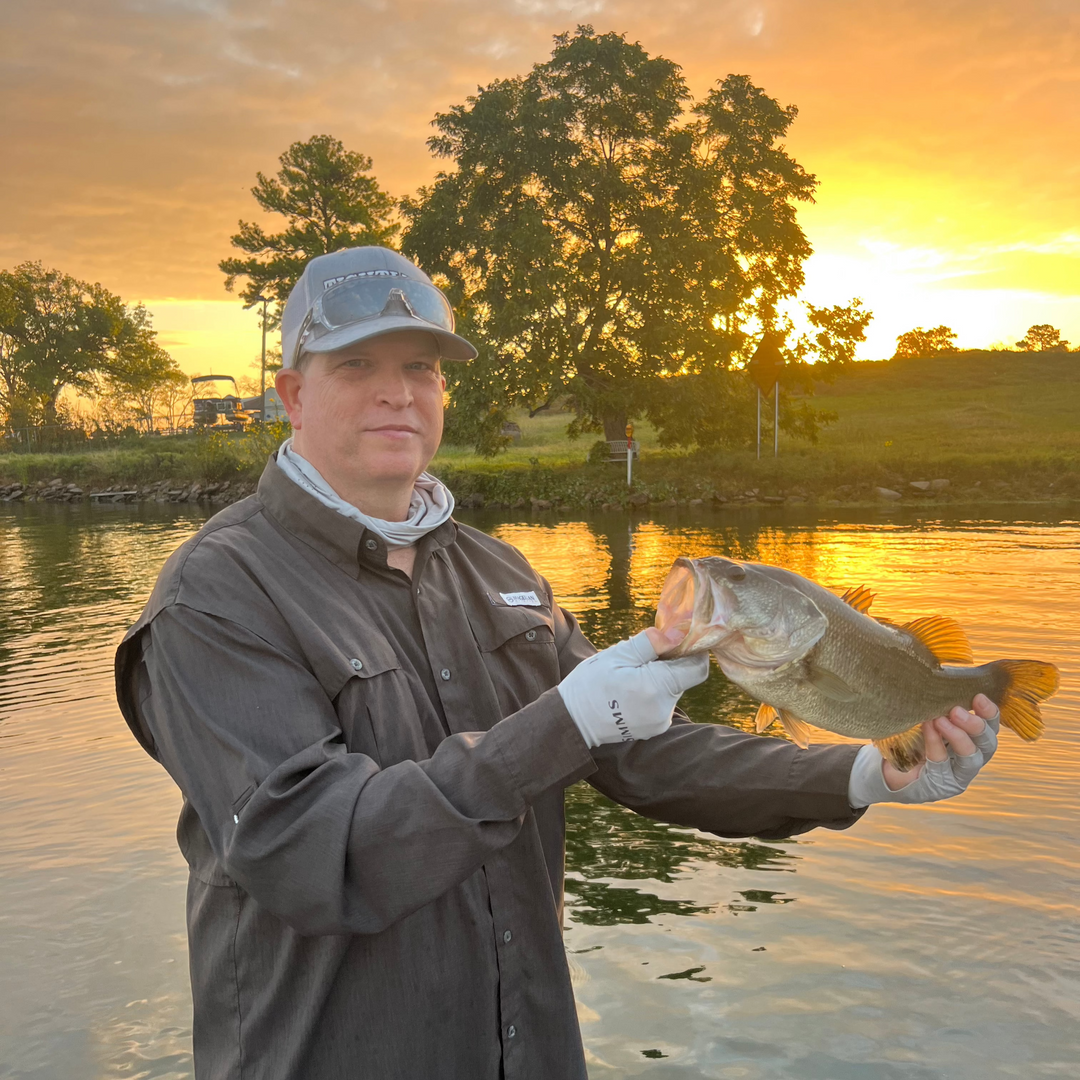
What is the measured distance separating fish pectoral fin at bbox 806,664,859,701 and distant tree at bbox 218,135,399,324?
5832cm

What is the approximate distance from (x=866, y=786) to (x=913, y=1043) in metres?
2.23

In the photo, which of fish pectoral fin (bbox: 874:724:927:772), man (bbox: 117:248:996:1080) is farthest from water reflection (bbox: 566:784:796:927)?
fish pectoral fin (bbox: 874:724:927:772)

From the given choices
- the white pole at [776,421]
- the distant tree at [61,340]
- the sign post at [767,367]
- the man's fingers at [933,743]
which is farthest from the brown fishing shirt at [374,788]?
the distant tree at [61,340]

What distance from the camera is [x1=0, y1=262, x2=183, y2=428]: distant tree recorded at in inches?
2906

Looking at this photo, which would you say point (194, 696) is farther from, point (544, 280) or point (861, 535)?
point (544, 280)

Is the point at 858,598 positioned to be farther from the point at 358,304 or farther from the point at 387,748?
the point at 358,304

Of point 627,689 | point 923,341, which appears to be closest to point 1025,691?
point 627,689

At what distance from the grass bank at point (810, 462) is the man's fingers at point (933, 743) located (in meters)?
29.8

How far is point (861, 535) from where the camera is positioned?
74.9ft

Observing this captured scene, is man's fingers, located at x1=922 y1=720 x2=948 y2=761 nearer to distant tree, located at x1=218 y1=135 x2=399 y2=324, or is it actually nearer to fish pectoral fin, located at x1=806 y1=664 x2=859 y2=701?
fish pectoral fin, located at x1=806 y1=664 x2=859 y2=701

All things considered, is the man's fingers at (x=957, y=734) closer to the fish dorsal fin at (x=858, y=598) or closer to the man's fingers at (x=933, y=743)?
the man's fingers at (x=933, y=743)

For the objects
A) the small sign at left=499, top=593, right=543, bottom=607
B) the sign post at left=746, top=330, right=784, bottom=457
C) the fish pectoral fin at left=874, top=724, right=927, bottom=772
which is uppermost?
the sign post at left=746, top=330, right=784, bottom=457

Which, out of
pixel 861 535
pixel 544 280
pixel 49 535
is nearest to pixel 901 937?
pixel 861 535

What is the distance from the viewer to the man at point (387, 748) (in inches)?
79.2
